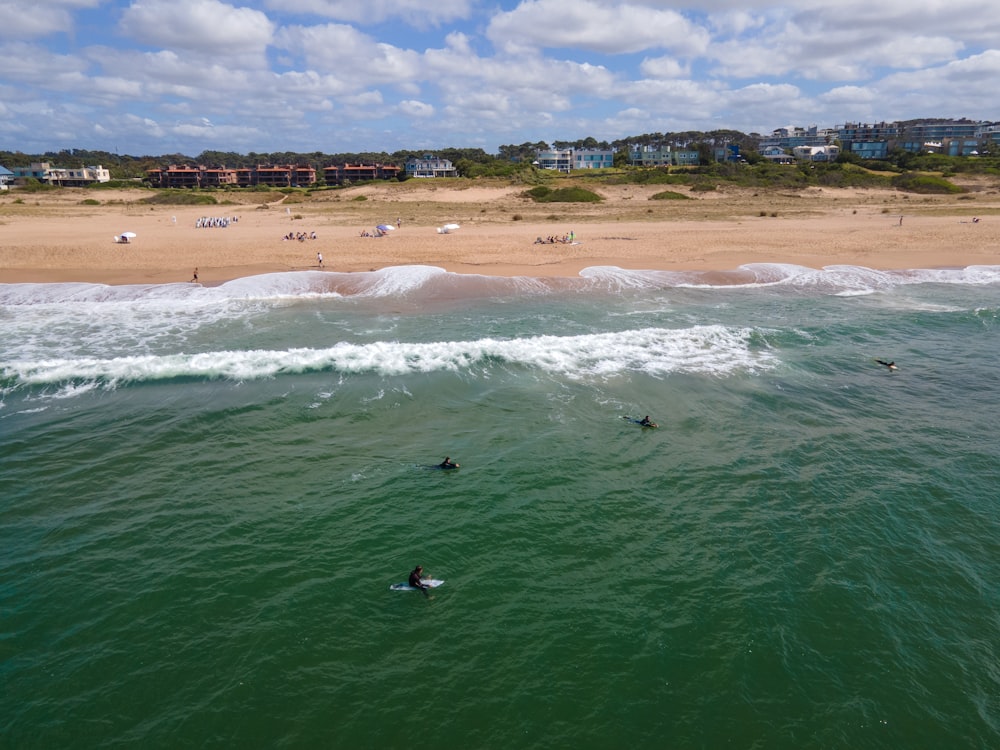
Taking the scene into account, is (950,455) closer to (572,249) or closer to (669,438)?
(669,438)

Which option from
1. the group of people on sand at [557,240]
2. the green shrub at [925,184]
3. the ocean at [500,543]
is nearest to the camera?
the ocean at [500,543]

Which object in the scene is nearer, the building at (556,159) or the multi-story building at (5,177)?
the multi-story building at (5,177)

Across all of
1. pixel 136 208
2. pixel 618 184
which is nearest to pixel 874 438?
pixel 618 184

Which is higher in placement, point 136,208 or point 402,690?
point 136,208

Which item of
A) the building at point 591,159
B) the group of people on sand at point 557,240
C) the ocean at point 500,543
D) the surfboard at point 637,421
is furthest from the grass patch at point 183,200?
the building at point 591,159

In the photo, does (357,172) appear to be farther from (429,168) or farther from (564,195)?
(564,195)

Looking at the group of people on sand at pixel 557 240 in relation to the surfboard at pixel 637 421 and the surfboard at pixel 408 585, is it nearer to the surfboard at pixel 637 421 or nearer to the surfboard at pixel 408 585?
the surfboard at pixel 637 421

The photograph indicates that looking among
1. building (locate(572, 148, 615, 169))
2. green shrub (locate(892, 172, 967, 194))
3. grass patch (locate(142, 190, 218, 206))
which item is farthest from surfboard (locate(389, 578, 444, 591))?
building (locate(572, 148, 615, 169))
